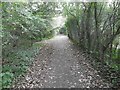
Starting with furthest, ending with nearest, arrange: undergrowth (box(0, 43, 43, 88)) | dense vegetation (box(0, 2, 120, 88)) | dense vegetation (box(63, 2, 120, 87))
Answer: dense vegetation (box(63, 2, 120, 87)), dense vegetation (box(0, 2, 120, 88)), undergrowth (box(0, 43, 43, 88))

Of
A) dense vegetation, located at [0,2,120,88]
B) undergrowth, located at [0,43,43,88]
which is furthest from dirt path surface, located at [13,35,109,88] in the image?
dense vegetation, located at [0,2,120,88]

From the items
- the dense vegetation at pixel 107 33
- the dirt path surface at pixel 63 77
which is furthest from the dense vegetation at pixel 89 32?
the dirt path surface at pixel 63 77

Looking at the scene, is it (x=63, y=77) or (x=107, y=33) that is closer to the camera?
(x=63, y=77)

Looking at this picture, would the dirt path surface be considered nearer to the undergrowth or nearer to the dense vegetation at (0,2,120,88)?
the undergrowth

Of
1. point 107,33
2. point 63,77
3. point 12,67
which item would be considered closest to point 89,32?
point 107,33

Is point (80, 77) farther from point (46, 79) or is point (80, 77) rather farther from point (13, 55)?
point (13, 55)

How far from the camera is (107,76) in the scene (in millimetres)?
3689

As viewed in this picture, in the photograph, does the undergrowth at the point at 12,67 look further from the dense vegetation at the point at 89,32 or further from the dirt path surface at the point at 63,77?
the dirt path surface at the point at 63,77

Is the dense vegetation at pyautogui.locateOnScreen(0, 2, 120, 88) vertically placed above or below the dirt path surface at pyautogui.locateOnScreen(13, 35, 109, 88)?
above

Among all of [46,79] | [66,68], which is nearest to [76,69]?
[66,68]

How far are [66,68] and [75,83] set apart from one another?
118cm

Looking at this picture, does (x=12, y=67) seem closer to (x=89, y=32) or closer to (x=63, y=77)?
(x=63, y=77)

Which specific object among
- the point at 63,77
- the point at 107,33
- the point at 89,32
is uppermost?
the point at 107,33

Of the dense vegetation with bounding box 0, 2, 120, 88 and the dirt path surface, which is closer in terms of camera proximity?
the dirt path surface
